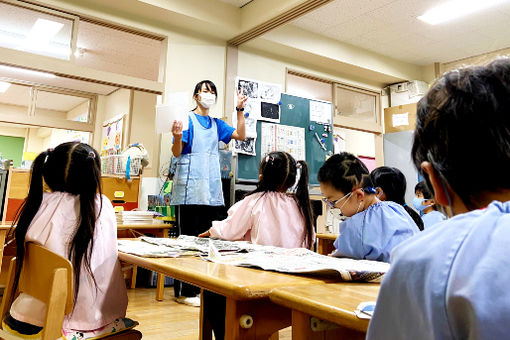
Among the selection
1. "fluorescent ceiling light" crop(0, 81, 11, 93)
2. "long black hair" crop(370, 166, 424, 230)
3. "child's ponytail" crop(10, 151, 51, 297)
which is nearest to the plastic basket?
"child's ponytail" crop(10, 151, 51, 297)

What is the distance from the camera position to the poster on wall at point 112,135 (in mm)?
5533

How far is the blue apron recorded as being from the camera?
2.60 m

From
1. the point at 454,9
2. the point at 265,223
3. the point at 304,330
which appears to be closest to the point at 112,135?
the point at 265,223

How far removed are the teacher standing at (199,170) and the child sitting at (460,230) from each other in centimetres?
220

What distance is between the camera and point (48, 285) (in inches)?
38.3

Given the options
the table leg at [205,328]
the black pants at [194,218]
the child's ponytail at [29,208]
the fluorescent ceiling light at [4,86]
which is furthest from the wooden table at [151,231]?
the fluorescent ceiling light at [4,86]

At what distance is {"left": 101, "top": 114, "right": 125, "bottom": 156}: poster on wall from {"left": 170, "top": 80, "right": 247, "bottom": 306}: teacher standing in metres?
3.00

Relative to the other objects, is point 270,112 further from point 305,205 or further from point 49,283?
point 49,283

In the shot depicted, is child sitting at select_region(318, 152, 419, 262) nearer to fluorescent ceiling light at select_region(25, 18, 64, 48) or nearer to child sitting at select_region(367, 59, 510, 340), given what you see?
child sitting at select_region(367, 59, 510, 340)

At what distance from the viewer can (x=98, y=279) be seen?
1.17m

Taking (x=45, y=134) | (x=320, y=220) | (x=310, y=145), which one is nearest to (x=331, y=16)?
(x=310, y=145)

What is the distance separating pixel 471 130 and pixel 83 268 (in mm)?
1119

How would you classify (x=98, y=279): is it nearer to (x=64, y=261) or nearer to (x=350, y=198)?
(x=64, y=261)

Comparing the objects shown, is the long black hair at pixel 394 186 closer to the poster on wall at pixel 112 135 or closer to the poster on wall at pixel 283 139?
the poster on wall at pixel 283 139
